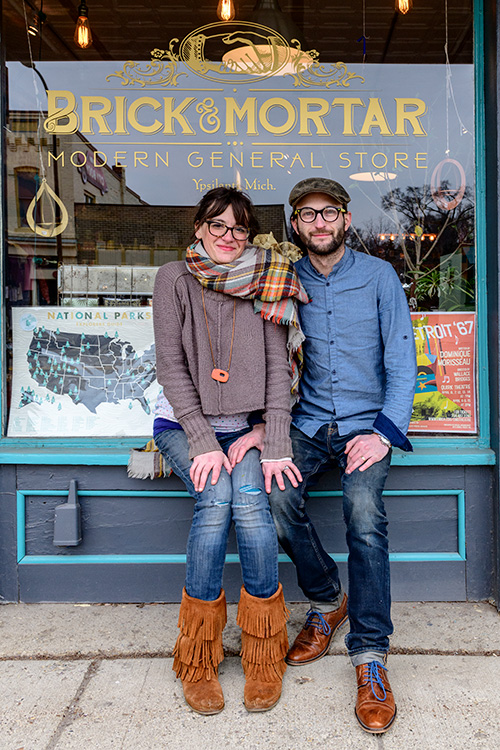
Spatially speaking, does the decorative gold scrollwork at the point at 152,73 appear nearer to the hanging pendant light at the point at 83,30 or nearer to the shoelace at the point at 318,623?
the hanging pendant light at the point at 83,30

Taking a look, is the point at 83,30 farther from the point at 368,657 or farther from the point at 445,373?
the point at 368,657

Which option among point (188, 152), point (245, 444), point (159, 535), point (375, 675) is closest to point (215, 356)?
point (245, 444)

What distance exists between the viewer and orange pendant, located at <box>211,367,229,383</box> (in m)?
2.42

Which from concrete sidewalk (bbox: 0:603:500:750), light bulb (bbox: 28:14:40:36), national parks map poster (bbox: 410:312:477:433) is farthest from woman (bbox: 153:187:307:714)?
light bulb (bbox: 28:14:40:36)

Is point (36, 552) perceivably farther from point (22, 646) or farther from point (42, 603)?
point (22, 646)

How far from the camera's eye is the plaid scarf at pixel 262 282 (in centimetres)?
244

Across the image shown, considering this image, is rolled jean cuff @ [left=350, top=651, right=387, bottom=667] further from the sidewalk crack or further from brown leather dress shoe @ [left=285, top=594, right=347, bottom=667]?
the sidewalk crack

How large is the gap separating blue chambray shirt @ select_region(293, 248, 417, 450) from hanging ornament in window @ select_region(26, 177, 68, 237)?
4.83 feet

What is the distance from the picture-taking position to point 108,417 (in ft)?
10.5

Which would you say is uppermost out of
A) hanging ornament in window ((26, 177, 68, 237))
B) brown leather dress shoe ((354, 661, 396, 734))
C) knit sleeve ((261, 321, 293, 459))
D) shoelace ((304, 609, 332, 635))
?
hanging ornament in window ((26, 177, 68, 237))

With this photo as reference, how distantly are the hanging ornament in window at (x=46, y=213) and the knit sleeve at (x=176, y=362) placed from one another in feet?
3.66

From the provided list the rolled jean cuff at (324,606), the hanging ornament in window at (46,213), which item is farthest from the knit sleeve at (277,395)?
the hanging ornament in window at (46,213)

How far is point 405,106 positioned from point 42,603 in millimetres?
3077

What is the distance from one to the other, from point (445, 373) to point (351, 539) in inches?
47.5
